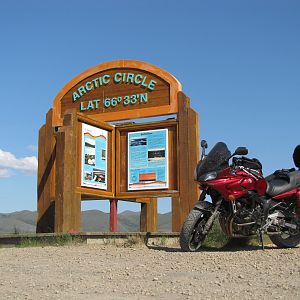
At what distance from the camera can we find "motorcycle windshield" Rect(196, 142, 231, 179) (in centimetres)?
732

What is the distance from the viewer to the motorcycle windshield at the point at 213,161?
7.32 m

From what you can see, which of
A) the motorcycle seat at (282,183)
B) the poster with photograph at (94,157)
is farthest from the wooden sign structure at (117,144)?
the motorcycle seat at (282,183)

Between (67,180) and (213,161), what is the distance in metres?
5.44

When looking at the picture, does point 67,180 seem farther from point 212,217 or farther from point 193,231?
point 212,217

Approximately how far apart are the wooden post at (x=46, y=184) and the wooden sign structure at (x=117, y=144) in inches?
1.1

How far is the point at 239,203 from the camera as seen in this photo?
730cm

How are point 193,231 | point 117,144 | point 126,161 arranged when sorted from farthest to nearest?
point 117,144 < point 126,161 < point 193,231

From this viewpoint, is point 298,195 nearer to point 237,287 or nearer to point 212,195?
point 212,195

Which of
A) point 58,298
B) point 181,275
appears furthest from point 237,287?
point 58,298

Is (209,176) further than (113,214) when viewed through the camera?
No

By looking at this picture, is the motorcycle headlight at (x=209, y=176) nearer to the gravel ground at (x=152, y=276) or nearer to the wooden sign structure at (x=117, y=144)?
the gravel ground at (x=152, y=276)

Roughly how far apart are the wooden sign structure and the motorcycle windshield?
5.25m

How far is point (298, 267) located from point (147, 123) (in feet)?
28.6

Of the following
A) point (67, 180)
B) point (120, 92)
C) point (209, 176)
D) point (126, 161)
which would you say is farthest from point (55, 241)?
point (120, 92)
